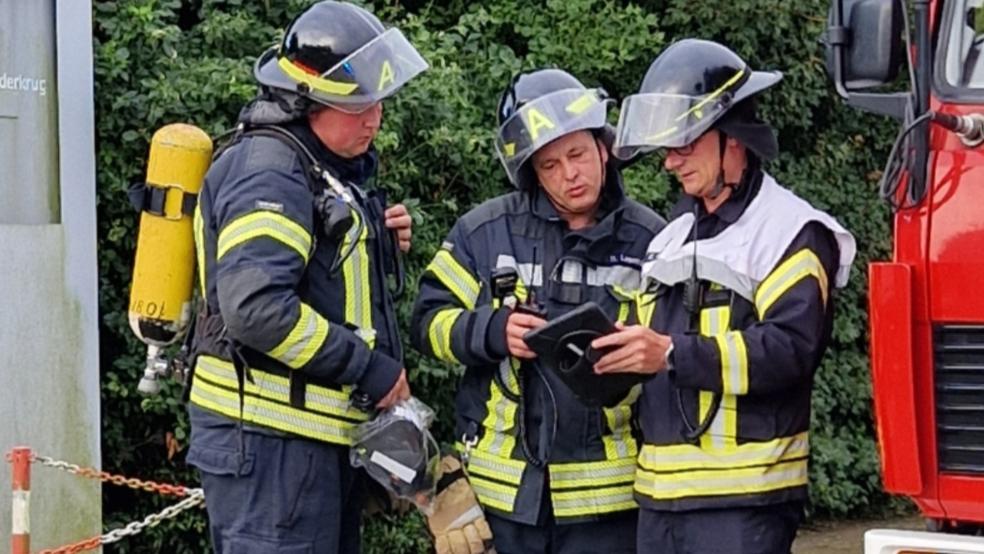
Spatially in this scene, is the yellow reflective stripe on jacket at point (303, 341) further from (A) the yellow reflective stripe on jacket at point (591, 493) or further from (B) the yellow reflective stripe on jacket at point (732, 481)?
(B) the yellow reflective stripe on jacket at point (732, 481)

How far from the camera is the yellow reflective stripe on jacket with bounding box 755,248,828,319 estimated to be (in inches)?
151

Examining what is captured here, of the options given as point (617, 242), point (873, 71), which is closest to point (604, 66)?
point (617, 242)

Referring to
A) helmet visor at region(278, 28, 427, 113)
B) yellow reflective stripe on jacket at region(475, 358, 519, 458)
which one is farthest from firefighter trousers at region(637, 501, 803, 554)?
helmet visor at region(278, 28, 427, 113)

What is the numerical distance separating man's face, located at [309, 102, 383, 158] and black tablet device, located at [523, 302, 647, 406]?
75 centimetres

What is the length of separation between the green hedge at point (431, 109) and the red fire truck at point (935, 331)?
10.6 feet

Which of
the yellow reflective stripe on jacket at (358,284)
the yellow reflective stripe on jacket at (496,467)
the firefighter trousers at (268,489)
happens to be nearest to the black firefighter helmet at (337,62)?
the yellow reflective stripe on jacket at (358,284)

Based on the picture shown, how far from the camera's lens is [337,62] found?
4.21 m

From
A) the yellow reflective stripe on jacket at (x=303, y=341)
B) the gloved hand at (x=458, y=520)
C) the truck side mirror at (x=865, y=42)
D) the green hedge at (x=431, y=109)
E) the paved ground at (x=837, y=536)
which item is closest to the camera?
the truck side mirror at (x=865, y=42)

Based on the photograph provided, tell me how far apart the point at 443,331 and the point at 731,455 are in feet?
3.03

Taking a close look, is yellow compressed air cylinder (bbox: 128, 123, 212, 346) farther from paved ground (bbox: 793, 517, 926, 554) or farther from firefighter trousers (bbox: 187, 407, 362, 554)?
paved ground (bbox: 793, 517, 926, 554)

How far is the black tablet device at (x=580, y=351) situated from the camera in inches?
153

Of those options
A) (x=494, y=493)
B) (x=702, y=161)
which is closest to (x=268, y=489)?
(x=494, y=493)

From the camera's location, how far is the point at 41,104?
21.2ft

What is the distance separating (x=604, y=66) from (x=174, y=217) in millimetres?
3887
